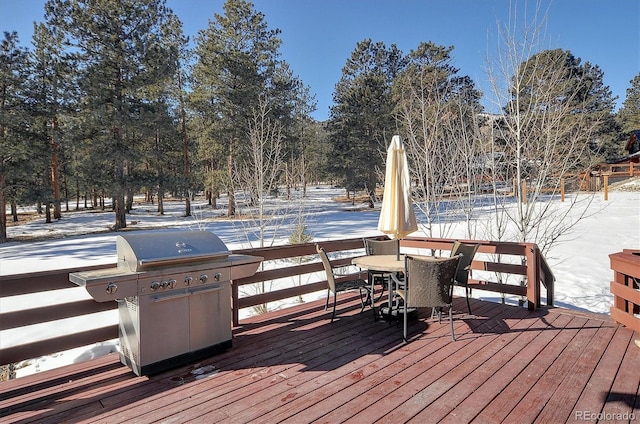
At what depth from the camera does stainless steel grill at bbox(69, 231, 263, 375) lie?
8.36ft

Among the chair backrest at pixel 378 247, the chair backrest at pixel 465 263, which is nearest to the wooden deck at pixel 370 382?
the chair backrest at pixel 465 263

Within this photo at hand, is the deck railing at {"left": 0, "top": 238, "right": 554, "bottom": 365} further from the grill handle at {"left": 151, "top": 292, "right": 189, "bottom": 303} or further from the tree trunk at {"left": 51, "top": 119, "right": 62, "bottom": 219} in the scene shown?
the tree trunk at {"left": 51, "top": 119, "right": 62, "bottom": 219}

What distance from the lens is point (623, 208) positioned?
1593cm

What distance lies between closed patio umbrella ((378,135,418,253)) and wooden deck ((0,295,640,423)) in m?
1.04

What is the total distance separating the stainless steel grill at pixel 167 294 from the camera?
2547 mm

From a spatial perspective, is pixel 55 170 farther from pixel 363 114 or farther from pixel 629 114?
pixel 629 114

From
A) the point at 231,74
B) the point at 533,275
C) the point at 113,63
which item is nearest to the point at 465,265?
the point at 533,275

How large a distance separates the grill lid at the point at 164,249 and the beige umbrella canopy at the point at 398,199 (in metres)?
1.73

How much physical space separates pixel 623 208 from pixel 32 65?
86.5 ft

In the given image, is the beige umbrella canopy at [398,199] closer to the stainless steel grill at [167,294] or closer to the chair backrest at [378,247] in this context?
the chair backrest at [378,247]

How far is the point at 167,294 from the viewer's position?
268 cm

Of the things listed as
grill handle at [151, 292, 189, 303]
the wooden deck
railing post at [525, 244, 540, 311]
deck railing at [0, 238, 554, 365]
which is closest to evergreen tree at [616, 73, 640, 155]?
deck railing at [0, 238, 554, 365]

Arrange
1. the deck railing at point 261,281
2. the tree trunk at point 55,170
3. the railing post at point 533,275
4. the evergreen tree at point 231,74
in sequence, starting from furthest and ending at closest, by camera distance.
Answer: the evergreen tree at point 231,74 < the tree trunk at point 55,170 < the railing post at point 533,275 < the deck railing at point 261,281

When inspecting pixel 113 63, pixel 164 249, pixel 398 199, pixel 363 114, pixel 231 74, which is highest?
pixel 231 74
